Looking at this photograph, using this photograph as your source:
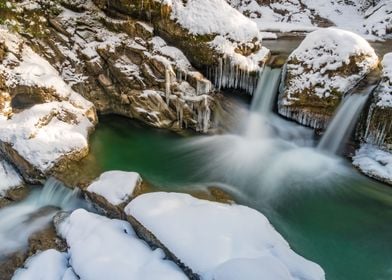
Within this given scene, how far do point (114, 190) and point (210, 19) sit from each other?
213 inches

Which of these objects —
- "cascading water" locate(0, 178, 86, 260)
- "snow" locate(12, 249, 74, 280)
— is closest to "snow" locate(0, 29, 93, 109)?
"cascading water" locate(0, 178, 86, 260)

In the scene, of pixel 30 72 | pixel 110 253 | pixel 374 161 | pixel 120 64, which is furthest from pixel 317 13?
pixel 110 253

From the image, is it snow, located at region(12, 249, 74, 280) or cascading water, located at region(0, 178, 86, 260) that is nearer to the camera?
snow, located at region(12, 249, 74, 280)

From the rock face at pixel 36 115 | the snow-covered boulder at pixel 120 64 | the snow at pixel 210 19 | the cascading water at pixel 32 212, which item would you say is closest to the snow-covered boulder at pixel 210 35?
the snow at pixel 210 19

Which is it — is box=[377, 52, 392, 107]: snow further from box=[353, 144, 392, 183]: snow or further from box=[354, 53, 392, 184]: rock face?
box=[353, 144, 392, 183]: snow

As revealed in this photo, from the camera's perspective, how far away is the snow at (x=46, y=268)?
4754 mm

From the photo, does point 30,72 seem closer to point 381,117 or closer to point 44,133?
point 44,133

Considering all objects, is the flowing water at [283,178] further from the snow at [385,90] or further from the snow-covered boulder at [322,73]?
the snow at [385,90]

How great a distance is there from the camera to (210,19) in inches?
365

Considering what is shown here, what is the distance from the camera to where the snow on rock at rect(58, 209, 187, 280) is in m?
4.50

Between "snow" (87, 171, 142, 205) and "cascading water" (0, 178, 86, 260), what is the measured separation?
49 centimetres

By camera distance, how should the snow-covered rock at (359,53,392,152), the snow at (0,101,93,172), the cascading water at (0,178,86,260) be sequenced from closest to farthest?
1. the cascading water at (0,178,86,260)
2. the snow at (0,101,93,172)
3. the snow-covered rock at (359,53,392,152)

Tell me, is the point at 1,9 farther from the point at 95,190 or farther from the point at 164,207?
the point at 164,207

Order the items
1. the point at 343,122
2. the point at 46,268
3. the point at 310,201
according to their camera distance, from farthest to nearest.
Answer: the point at 343,122, the point at 310,201, the point at 46,268
